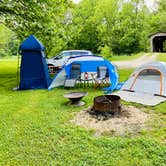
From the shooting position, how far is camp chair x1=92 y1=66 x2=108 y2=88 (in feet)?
32.6

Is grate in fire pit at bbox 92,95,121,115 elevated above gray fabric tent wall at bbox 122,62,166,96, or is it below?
below

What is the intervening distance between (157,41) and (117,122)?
30584mm

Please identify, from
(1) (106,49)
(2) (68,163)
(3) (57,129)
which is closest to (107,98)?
(3) (57,129)

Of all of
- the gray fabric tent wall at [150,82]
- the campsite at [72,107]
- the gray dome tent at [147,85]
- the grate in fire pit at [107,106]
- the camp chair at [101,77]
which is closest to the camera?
the campsite at [72,107]

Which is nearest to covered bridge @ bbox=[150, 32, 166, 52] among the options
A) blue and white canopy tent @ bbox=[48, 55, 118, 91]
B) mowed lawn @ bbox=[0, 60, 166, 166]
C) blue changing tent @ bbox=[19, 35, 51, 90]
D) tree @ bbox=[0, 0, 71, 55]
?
tree @ bbox=[0, 0, 71, 55]

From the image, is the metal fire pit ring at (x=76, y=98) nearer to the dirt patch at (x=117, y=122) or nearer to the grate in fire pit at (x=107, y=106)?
the dirt patch at (x=117, y=122)

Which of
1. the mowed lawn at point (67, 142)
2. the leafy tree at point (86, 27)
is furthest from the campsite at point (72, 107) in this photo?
the leafy tree at point (86, 27)

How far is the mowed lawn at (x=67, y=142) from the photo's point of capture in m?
3.99

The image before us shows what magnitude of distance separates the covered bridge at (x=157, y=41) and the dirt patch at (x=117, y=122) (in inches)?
1060

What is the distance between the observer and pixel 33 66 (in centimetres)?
983

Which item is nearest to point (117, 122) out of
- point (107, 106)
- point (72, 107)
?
point (107, 106)

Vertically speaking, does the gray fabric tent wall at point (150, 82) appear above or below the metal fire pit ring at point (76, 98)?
above

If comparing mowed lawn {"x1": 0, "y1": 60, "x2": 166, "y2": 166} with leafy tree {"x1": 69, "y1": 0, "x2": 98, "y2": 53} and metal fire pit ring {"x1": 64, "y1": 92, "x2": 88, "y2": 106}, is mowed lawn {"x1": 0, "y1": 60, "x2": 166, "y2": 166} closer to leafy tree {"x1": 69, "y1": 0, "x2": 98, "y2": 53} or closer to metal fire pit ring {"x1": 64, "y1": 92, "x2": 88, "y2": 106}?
metal fire pit ring {"x1": 64, "y1": 92, "x2": 88, "y2": 106}

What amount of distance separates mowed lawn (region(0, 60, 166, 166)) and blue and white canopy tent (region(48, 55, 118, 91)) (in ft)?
10.2
